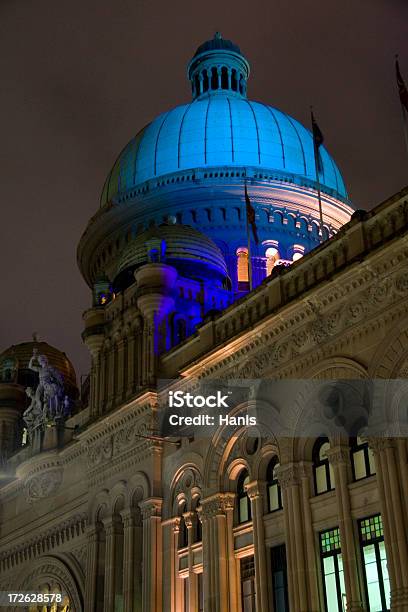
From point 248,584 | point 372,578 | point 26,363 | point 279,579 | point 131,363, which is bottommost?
point 372,578

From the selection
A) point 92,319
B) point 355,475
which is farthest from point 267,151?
point 355,475

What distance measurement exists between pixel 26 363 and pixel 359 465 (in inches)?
1714

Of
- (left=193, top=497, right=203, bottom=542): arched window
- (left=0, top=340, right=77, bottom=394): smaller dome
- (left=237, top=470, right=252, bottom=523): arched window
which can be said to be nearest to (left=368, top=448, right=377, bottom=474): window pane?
(left=237, top=470, right=252, bottom=523): arched window

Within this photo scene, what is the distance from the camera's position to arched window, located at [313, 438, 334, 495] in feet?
116

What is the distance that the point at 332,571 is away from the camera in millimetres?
33875

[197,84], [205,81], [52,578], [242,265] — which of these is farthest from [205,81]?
[52,578]

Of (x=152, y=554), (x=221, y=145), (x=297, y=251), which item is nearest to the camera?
(x=152, y=554)

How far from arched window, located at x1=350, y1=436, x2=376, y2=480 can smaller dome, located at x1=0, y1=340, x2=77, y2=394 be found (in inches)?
1615

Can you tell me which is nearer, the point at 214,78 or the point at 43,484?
the point at 43,484

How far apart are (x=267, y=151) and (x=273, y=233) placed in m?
6.89

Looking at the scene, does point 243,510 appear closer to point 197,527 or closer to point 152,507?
point 197,527

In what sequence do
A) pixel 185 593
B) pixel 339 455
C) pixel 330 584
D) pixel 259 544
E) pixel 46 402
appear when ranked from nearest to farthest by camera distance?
1. pixel 330 584
2. pixel 339 455
3. pixel 259 544
4. pixel 185 593
5. pixel 46 402

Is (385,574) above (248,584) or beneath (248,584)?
beneath

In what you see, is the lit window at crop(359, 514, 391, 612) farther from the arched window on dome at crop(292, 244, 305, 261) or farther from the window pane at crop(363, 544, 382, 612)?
the arched window on dome at crop(292, 244, 305, 261)
